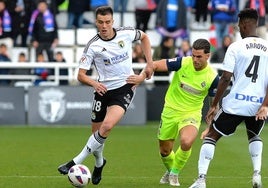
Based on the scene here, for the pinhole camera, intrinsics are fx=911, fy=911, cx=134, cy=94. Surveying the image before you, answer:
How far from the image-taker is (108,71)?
11.8m

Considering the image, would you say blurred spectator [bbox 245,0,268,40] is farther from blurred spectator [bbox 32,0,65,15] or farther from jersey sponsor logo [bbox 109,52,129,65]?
jersey sponsor logo [bbox 109,52,129,65]

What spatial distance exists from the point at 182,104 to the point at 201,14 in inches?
537

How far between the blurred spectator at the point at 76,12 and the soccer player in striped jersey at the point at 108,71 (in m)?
12.7

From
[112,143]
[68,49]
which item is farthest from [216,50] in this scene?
[112,143]

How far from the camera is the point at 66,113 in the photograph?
21.4 metres

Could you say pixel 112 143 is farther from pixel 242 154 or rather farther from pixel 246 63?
pixel 246 63

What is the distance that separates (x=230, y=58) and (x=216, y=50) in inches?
539

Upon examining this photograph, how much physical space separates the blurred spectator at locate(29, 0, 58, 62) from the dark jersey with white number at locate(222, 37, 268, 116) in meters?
13.4

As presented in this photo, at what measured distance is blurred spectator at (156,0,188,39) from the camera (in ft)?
78.5

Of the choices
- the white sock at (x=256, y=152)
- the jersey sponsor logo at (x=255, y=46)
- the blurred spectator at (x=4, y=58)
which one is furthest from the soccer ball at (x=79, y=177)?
the blurred spectator at (x=4, y=58)

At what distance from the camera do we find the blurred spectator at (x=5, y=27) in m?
23.9

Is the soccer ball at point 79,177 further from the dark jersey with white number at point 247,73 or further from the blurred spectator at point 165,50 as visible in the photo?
the blurred spectator at point 165,50

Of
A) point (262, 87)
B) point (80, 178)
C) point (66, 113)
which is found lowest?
point (66, 113)

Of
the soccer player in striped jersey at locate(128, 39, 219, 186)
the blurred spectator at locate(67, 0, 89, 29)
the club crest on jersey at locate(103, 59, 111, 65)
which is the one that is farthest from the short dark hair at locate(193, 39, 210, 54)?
the blurred spectator at locate(67, 0, 89, 29)
